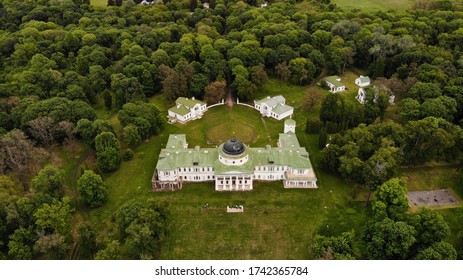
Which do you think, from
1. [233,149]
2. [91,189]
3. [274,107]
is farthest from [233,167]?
[274,107]

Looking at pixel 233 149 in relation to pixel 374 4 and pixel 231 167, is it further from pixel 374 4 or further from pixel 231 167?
pixel 374 4

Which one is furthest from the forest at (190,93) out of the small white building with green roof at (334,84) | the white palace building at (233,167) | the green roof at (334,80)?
the white palace building at (233,167)

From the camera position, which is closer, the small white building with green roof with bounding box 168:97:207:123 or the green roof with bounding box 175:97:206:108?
the small white building with green roof with bounding box 168:97:207:123

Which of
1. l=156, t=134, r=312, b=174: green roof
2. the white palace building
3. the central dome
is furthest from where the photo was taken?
l=156, t=134, r=312, b=174: green roof

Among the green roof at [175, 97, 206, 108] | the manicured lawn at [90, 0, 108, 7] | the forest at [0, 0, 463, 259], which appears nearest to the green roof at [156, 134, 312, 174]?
the forest at [0, 0, 463, 259]

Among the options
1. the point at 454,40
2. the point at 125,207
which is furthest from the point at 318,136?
the point at 454,40

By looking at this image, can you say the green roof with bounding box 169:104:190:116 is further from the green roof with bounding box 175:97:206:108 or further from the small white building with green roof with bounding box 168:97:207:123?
the green roof with bounding box 175:97:206:108

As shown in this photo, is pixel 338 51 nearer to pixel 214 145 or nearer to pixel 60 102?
pixel 214 145
